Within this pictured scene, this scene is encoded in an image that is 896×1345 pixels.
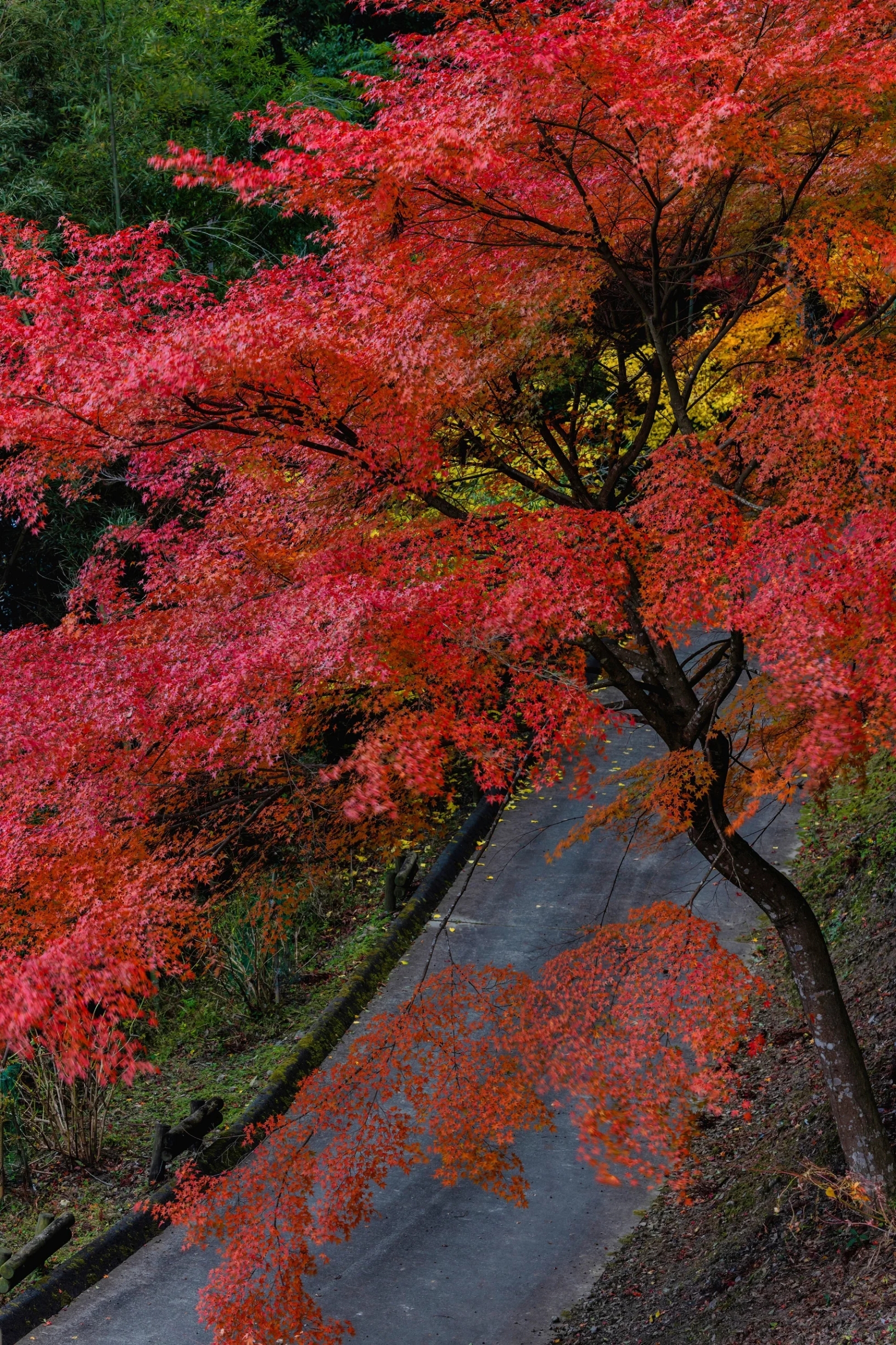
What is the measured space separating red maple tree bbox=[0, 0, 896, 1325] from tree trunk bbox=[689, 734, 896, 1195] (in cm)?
2

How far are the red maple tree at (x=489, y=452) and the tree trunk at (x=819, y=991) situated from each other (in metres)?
0.02

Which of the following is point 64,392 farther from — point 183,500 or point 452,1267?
point 452,1267

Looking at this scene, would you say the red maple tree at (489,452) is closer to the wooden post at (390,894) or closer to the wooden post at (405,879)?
the wooden post at (390,894)

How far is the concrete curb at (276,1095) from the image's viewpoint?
748 cm

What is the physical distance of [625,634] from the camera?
802 cm

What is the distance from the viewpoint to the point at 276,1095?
31.0 ft

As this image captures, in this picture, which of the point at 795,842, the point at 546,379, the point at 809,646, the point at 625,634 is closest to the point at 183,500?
the point at 546,379

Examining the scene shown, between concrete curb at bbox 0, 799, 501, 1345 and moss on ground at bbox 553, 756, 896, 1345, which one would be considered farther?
concrete curb at bbox 0, 799, 501, 1345

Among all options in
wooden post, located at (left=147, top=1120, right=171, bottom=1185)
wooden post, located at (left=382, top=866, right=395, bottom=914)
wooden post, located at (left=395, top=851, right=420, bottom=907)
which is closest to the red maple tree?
wooden post, located at (left=147, top=1120, right=171, bottom=1185)

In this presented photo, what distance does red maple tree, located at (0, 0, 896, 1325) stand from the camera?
5.61 meters

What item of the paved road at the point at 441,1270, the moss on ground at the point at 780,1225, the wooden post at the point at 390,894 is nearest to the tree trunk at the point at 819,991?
the moss on ground at the point at 780,1225

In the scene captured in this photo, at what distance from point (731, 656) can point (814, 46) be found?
3.38 m

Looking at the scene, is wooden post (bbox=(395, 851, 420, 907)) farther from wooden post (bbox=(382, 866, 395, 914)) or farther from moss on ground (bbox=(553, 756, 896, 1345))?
moss on ground (bbox=(553, 756, 896, 1345))

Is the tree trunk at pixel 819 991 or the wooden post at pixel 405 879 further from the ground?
the tree trunk at pixel 819 991
